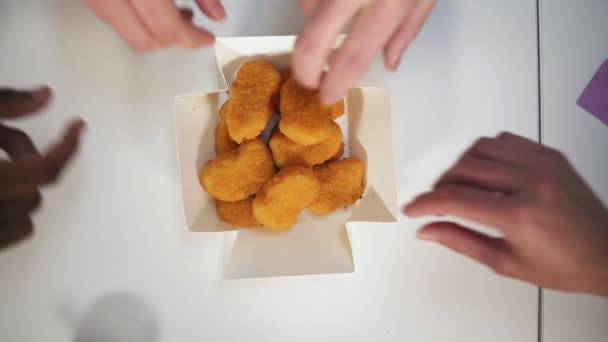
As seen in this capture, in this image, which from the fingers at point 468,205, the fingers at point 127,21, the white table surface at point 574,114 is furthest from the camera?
the white table surface at point 574,114

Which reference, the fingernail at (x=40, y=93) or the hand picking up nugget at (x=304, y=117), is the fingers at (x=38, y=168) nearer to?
the fingernail at (x=40, y=93)

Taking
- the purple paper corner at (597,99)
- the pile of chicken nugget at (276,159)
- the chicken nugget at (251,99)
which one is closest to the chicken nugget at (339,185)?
the pile of chicken nugget at (276,159)

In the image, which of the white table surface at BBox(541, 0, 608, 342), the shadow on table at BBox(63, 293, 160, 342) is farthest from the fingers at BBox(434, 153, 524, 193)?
the shadow on table at BBox(63, 293, 160, 342)

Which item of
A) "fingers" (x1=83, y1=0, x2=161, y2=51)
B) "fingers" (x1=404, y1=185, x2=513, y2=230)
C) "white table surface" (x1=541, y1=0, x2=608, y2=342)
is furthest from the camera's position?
"white table surface" (x1=541, y1=0, x2=608, y2=342)

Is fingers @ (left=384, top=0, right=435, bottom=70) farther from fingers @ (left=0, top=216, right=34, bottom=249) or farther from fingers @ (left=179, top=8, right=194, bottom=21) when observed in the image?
fingers @ (left=0, top=216, right=34, bottom=249)

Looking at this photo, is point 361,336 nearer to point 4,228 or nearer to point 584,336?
point 584,336

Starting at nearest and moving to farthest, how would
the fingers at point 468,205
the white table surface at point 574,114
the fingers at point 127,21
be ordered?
the fingers at point 468,205 → the fingers at point 127,21 → the white table surface at point 574,114

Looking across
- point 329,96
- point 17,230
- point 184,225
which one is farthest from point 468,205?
point 17,230
